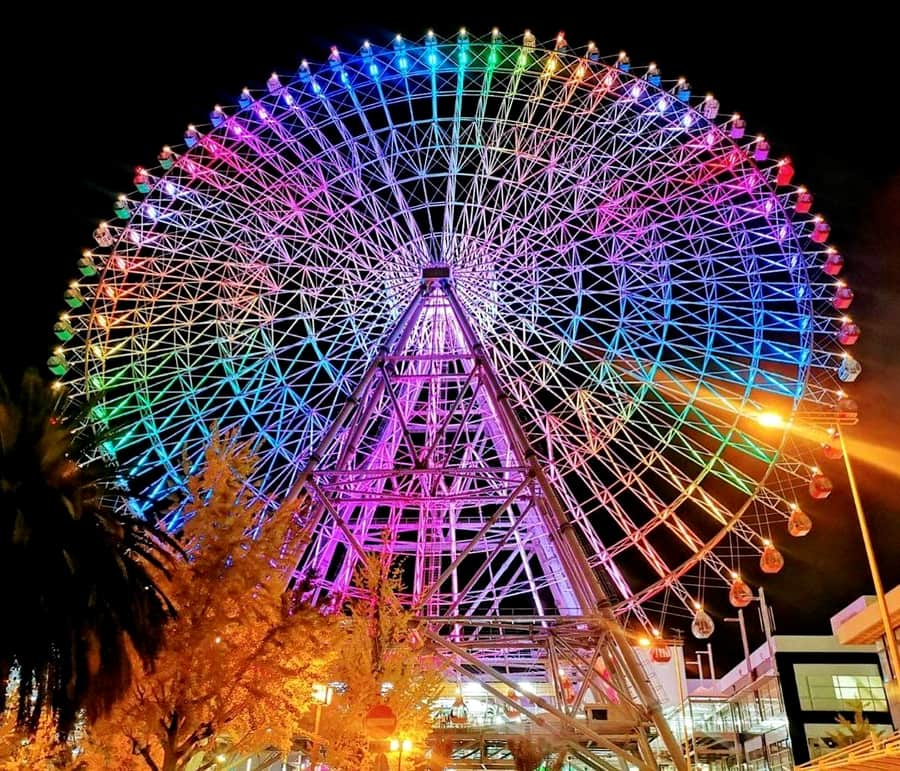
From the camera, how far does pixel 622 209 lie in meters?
26.7

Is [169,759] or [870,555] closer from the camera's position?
[169,759]

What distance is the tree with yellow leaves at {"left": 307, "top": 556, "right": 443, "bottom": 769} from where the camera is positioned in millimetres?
18953

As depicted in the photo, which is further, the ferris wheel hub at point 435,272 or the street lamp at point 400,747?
the ferris wheel hub at point 435,272

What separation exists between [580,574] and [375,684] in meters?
5.37

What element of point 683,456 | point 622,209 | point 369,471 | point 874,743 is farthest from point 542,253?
point 874,743

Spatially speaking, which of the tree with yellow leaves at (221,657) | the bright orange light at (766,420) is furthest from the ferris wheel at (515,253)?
the tree with yellow leaves at (221,657)

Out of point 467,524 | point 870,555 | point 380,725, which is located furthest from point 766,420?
point 380,725

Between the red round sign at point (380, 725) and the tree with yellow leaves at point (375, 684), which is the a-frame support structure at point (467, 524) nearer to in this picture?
the tree with yellow leaves at point (375, 684)

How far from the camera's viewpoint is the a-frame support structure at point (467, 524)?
64.6 feet

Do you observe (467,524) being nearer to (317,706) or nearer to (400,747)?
(317,706)

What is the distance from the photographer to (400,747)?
1878 cm

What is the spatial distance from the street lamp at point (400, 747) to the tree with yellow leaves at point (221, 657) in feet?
17.2

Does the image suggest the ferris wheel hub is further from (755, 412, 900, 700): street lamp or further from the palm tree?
the palm tree

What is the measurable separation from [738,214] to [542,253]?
20.0ft
